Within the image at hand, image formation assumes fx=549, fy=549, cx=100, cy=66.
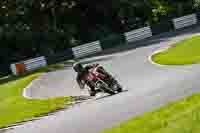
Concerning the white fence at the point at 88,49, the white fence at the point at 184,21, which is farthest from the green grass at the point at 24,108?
the white fence at the point at 184,21

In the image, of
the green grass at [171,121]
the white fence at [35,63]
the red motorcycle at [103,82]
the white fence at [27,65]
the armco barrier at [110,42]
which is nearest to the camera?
the green grass at [171,121]

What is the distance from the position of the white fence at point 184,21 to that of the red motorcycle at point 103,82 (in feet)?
87.9

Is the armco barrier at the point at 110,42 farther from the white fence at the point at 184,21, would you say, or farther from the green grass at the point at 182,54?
the green grass at the point at 182,54

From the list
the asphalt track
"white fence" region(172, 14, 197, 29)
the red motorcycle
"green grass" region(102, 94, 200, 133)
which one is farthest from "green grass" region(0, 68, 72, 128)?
"white fence" region(172, 14, 197, 29)

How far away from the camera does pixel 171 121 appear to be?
10.5 metres

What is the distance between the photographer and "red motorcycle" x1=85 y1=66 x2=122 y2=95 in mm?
19078

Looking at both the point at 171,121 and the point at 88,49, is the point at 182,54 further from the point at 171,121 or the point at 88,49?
the point at 171,121

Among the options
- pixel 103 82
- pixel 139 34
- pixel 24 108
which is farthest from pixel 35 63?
pixel 103 82

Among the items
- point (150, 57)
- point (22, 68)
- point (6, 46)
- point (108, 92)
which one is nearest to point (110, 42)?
point (22, 68)

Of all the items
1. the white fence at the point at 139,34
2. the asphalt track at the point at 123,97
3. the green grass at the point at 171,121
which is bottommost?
the white fence at the point at 139,34

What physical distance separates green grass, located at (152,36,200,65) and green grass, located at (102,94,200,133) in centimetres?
1101

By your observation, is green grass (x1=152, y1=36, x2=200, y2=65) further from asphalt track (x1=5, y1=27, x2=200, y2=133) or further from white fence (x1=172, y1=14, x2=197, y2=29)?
white fence (x1=172, y1=14, x2=197, y2=29)

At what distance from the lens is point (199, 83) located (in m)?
15.9

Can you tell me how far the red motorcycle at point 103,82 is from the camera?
1908 centimetres
